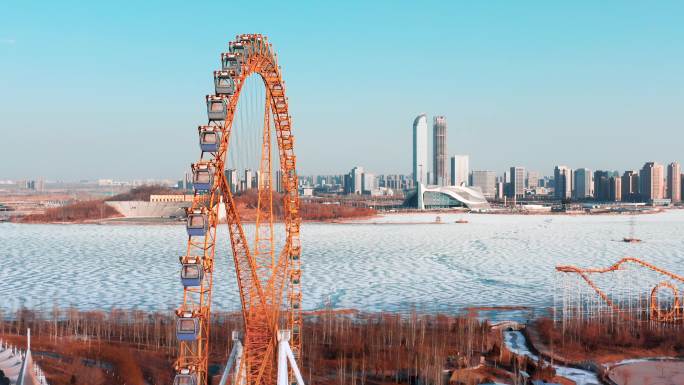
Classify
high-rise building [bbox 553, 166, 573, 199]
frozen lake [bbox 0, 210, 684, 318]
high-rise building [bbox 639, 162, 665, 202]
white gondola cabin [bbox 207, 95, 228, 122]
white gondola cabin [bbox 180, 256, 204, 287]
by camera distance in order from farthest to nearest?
high-rise building [bbox 553, 166, 573, 199]
high-rise building [bbox 639, 162, 665, 202]
frozen lake [bbox 0, 210, 684, 318]
white gondola cabin [bbox 207, 95, 228, 122]
white gondola cabin [bbox 180, 256, 204, 287]

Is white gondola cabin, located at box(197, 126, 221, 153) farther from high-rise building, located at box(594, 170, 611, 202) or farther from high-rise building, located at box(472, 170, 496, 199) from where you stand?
high-rise building, located at box(472, 170, 496, 199)

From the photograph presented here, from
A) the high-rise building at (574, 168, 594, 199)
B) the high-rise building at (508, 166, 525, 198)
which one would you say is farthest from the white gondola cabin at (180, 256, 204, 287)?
the high-rise building at (574, 168, 594, 199)

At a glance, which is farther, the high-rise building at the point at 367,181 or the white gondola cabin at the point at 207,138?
the high-rise building at the point at 367,181

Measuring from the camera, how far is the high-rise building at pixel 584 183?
153 metres

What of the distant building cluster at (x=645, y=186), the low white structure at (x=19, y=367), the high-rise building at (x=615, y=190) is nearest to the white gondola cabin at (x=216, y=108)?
the low white structure at (x=19, y=367)

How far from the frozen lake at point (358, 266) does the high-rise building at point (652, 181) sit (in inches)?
3184

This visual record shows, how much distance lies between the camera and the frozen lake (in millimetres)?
20547

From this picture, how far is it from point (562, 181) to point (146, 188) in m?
Answer: 93.0

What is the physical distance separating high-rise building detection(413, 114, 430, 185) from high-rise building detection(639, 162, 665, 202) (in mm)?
65500

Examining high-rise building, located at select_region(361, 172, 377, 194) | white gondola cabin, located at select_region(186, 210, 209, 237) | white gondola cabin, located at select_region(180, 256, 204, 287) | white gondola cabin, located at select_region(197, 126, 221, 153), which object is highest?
high-rise building, located at select_region(361, 172, 377, 194)

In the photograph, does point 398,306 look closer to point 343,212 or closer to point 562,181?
point 343,212

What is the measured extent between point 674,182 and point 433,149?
209 ft

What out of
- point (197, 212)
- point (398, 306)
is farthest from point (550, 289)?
point (197, 212)

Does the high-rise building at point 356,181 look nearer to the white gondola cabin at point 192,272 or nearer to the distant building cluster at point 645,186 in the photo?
the distant building cluster at point 645,186
